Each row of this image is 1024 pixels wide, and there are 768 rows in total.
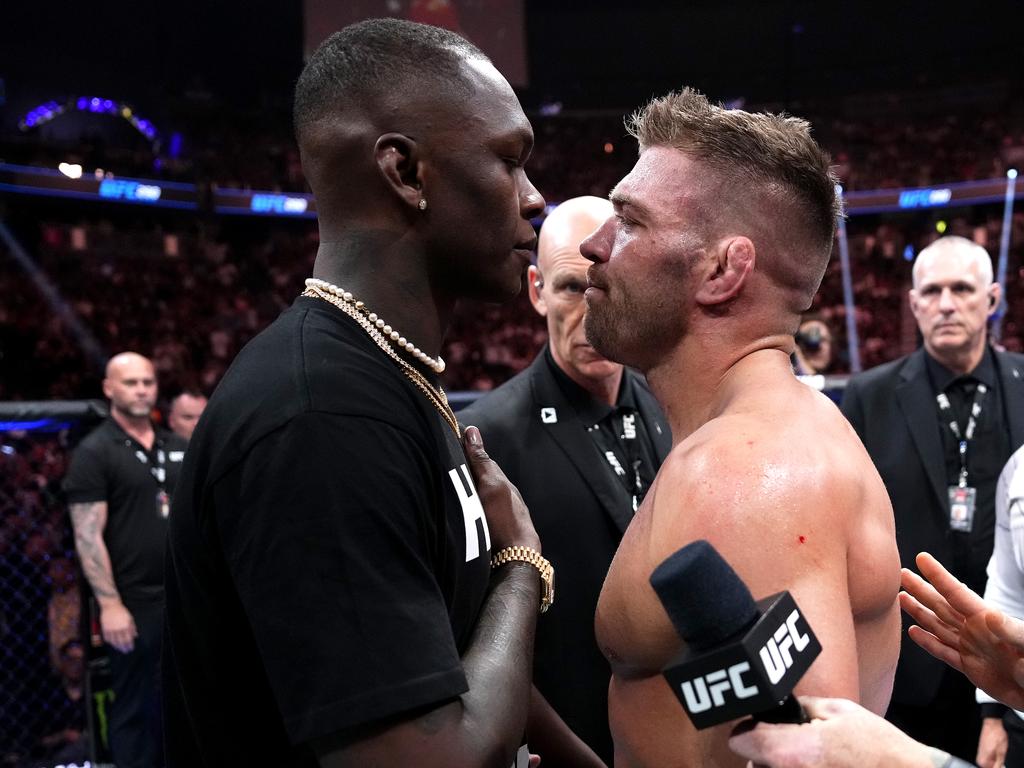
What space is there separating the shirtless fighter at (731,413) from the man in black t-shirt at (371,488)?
239 millimetres

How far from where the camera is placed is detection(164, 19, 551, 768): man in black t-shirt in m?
0.97

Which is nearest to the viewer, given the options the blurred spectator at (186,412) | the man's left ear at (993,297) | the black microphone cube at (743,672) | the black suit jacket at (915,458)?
the black microphone cube at (743,672)

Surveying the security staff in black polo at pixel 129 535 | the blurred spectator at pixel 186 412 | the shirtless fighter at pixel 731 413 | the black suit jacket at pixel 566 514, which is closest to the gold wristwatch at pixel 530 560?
the shirtless fighter at pixel 731 413

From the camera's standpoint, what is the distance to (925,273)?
13.7 ft

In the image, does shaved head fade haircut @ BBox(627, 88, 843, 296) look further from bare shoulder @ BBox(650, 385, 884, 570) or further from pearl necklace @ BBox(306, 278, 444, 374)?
pearl necklace @ BBox(306, 278, 444, 374)

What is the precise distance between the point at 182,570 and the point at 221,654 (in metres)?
0.10

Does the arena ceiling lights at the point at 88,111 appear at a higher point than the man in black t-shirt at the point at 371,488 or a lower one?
higher

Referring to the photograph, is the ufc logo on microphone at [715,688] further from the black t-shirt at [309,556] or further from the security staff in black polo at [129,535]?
the security staff in black polo at [129,535]

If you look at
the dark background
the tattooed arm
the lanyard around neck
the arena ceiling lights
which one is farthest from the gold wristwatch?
the dark background

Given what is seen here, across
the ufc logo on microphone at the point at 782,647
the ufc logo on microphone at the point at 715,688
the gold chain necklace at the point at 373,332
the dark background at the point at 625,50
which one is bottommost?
the ufc logo on microphone at the point at 715,688

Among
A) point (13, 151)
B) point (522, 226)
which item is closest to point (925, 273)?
point (522, 226)

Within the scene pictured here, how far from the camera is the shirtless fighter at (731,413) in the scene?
4.24ft

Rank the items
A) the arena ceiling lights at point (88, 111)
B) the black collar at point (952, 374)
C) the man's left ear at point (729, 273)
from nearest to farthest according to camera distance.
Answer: the man's left ear at point (729, 273) < the black collar at point (952, 374) < the arena ceiling lights at point (88, 111)

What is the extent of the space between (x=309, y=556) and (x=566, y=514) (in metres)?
1.60
